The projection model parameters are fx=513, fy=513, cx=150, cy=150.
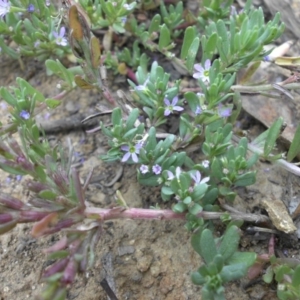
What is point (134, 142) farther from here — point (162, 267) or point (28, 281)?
point (28, 281)

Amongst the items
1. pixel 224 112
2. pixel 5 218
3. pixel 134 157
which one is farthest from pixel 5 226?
pixel 224 112

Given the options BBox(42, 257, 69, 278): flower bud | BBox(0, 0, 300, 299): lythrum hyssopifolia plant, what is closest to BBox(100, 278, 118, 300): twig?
BBox(0, 0, 300, 299): lythrum hyssopifolia plant

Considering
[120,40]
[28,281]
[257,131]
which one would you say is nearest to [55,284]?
[28,281]

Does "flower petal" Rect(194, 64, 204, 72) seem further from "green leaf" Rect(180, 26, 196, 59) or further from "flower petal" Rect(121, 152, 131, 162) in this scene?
"flower petal" Rect(121, 152, 131, 162)

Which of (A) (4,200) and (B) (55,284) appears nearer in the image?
(B) (55,284)

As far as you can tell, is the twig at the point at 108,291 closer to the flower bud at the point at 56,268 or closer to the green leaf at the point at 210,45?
the flower bud at the point at 56,268

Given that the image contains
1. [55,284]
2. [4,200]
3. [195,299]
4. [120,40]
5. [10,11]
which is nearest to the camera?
[55,284]

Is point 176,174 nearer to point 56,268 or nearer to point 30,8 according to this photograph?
point 56,268

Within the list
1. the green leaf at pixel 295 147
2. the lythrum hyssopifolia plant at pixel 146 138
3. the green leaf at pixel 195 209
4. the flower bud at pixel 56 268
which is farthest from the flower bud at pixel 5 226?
the green leaf at pixel 295 147

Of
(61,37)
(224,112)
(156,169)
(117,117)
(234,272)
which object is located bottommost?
(234,272)
